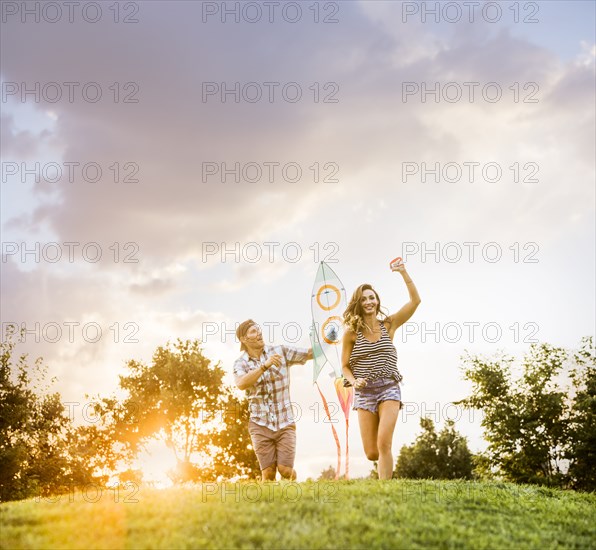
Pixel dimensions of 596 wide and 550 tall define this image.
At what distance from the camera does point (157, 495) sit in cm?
830

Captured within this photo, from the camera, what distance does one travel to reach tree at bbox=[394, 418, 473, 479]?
56.5 meters

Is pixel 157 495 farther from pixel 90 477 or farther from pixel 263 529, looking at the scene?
pixel 90 477

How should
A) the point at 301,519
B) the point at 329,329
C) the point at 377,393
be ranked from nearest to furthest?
the point at 301,519
the point at 377,393
the point at 329,329

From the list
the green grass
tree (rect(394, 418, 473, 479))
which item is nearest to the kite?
the green grass

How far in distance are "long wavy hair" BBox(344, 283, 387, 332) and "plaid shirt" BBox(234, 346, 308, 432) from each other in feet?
4.66

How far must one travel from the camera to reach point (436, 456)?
190 ft

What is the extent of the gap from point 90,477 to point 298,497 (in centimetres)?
3272

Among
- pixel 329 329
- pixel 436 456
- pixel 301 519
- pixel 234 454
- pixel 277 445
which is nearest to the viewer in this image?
pixel 301 519

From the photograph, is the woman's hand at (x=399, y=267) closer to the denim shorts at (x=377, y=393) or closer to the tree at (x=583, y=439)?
the denim shorts at (x=377, y=393)

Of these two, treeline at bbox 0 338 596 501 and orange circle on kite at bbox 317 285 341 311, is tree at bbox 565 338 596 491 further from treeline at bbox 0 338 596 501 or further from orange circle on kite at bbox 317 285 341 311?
orange circle on kite at bbox 317 285 341 311

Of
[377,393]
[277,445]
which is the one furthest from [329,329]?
[277,445]

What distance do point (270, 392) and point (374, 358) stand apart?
2032 millimetres

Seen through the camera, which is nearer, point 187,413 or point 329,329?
point 329,329

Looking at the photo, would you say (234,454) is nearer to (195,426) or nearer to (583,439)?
(195,426)
